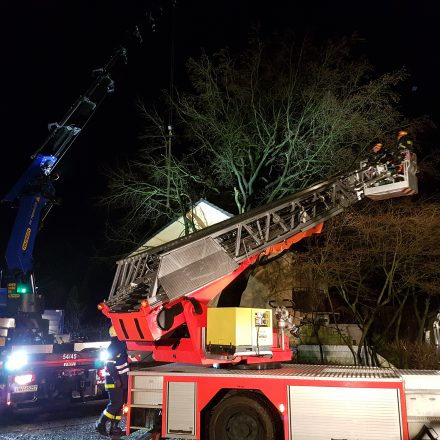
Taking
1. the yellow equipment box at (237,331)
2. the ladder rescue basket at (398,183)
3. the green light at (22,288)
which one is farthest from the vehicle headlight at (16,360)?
the ladder rescue basket at (398,183)

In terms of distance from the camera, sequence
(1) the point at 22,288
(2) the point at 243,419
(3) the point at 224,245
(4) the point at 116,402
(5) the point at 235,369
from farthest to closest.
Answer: (1) the point at 22,288, (4) the point at 116,402, (3) the point at 224,245, (5) the point at 235,369, (2) the point at 243,419

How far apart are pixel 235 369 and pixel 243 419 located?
0.79 m

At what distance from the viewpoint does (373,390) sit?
18.0 feet

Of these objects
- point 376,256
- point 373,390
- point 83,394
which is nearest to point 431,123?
point 376,256

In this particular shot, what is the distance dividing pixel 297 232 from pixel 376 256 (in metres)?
6.55

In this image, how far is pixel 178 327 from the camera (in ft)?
23.2

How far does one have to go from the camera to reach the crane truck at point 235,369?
5484 millimetres

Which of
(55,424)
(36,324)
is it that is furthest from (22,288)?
(55,424)

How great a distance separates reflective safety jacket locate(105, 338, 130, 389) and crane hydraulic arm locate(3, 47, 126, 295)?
4.73 meters

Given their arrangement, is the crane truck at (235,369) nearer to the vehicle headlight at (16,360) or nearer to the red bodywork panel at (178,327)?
the red bodywork panel at (178,327)

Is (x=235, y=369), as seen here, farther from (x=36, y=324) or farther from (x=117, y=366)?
(x=36, y=324)

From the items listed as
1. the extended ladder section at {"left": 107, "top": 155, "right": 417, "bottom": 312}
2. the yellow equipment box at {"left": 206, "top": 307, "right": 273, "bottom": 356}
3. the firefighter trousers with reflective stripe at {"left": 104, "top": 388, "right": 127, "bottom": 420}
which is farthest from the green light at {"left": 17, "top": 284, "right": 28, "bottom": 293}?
the yellow equipment box at {"left": 206, "top": 307, "right": 273, "bottom": 356}

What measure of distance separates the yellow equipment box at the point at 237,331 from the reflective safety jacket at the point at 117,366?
175 cm

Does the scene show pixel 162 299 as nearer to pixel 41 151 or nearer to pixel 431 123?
pixel 41 151
